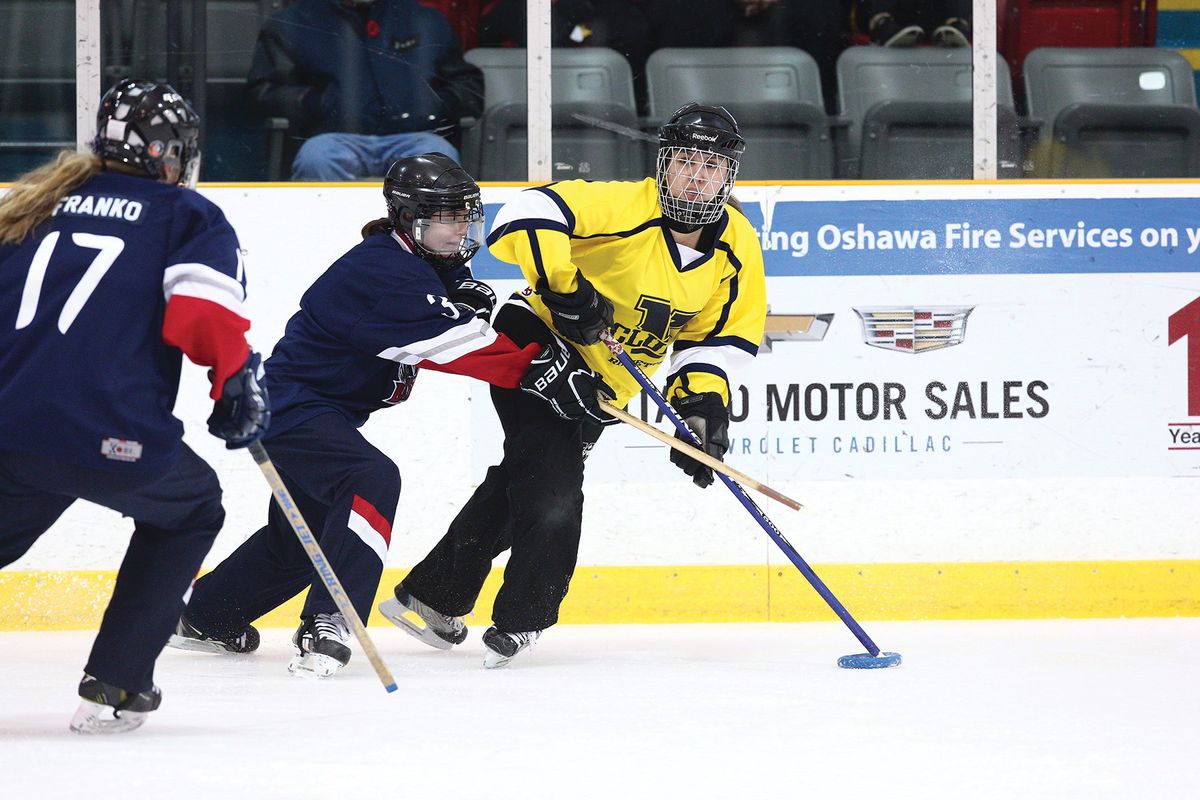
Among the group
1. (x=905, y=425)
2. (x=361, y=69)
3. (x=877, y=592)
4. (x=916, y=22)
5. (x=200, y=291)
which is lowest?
(x=877, y=592)

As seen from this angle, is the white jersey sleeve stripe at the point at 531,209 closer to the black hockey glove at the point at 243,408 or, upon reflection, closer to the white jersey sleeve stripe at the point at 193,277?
the black hockey glove at the point at 243,408

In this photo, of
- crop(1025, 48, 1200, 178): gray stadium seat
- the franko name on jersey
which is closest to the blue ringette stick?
the franko name on jersey

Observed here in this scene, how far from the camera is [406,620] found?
3.44m

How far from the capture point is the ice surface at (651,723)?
2131mm

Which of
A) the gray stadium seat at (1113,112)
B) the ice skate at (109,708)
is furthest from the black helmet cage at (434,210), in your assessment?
the gray stadium seat at (1113,112)

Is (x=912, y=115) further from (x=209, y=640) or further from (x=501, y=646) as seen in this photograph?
(x=209, y=640)

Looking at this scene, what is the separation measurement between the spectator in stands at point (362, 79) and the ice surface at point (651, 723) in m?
1.41

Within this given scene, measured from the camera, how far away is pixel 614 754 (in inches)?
92.1

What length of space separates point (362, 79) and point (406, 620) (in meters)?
1.62

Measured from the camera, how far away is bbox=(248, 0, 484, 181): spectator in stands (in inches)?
165

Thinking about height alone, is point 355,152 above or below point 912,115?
below

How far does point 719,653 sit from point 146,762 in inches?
61.9

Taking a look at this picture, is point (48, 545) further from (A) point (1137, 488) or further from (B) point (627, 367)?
(A) point (1137, 488)

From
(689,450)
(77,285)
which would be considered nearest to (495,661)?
(689,450)
